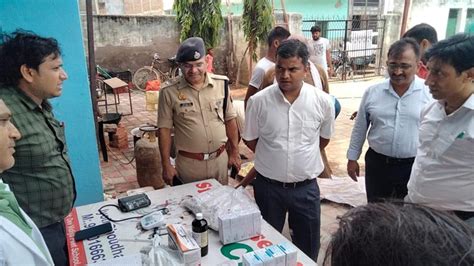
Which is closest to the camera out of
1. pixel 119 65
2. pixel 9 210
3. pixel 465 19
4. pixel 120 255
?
pixel 9 210

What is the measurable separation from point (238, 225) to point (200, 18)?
8.54 meters

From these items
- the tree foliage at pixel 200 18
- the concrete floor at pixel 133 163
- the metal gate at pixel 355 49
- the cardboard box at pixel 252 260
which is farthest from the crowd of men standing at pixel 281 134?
the metal gate at pixel 355 49

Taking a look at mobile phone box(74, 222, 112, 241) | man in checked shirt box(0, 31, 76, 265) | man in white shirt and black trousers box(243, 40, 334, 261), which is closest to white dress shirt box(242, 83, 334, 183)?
man in white shirt and black trousers box(243, 40, 334, 261)

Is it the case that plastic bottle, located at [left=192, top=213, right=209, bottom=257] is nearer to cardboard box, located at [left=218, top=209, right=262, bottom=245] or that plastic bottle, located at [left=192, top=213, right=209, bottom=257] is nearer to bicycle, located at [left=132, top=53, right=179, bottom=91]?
cardboard box, located at [left=218, top=209, right=262, bottom=245]

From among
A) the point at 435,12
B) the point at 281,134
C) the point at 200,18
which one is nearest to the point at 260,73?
the point at 281,134

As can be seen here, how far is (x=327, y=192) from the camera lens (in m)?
3.83

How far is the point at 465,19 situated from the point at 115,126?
42.6 ft

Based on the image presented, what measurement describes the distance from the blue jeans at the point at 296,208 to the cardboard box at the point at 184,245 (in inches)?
31.9

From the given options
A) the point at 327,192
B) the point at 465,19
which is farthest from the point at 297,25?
the point at 327,192

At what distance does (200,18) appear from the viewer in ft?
31.0

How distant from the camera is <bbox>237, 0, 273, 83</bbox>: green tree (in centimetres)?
907

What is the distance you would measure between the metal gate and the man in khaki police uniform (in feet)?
30.7

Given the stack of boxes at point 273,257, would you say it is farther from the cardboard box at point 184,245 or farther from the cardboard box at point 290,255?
the cardboard box at point 184,245

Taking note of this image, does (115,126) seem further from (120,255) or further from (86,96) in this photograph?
(120,255)
